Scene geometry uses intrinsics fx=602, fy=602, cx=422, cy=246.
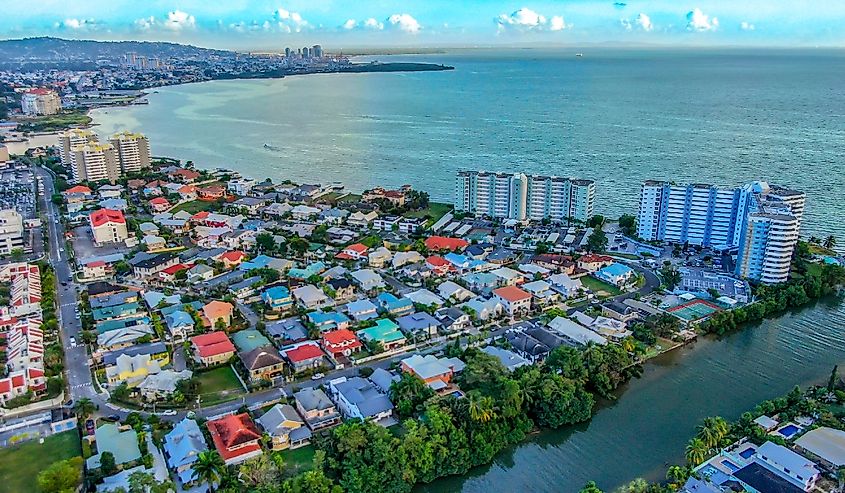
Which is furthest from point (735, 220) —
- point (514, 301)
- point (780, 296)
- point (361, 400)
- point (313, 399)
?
point (313, 399)

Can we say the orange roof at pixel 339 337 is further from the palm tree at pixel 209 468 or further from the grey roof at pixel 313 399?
the palm tree at pixel 209 468

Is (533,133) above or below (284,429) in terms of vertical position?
above

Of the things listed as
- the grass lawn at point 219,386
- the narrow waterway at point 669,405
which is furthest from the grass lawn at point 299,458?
the grass lawn at point 219,386

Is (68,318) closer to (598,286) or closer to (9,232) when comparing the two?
(9,232)

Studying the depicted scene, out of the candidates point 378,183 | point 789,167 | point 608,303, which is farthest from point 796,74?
point 608,303

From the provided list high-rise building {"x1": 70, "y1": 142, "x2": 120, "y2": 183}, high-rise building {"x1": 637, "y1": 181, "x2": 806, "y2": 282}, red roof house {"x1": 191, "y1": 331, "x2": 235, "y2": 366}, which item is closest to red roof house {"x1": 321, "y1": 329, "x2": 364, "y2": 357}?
red roof house {"x1": 191, "y1": 331, "x2": 235, "y2": 366}

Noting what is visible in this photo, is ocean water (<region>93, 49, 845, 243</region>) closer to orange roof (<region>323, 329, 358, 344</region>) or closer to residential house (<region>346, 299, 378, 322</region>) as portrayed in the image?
residential house (<region>346, 299, 378, 322</region>)
